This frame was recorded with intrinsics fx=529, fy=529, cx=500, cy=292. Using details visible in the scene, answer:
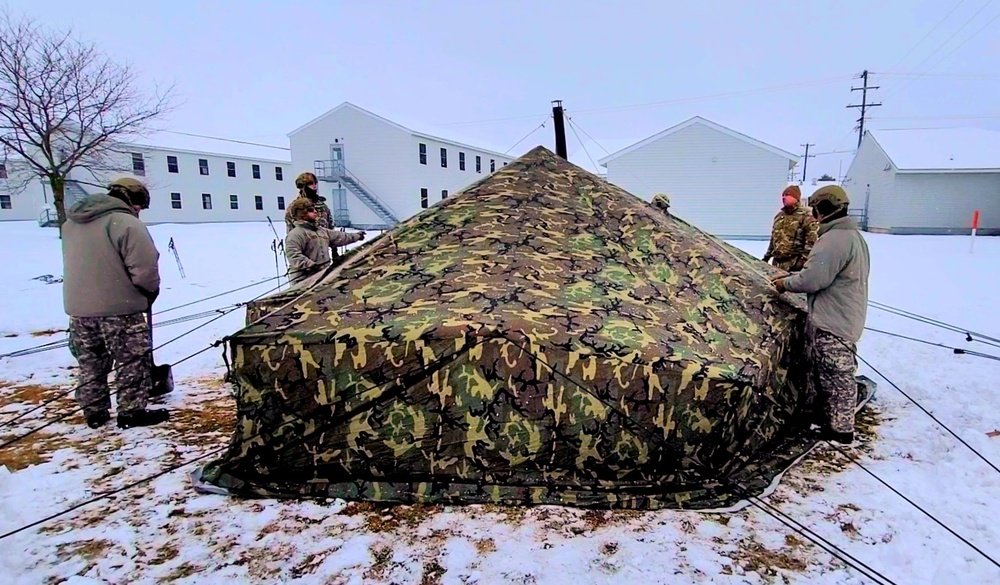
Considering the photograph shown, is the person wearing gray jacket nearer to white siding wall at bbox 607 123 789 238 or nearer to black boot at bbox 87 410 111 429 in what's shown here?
black boot at bbox 87 410 111 429

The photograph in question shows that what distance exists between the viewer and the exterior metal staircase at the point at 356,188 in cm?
2331

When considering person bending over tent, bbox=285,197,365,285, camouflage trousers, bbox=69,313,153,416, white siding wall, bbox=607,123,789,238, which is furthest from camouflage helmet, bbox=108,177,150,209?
white siding wall, bbox=607,123,789,238

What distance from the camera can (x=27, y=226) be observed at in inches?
883

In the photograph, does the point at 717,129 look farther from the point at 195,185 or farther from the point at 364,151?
the point at 195,185

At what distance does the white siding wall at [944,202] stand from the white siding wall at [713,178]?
6.06 meters

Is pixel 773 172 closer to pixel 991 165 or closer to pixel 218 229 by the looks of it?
pixel 991 165

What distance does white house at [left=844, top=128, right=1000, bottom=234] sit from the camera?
65.4 feet

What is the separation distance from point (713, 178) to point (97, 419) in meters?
19.5

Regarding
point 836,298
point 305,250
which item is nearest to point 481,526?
point 836,298

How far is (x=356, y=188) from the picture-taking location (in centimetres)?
2344

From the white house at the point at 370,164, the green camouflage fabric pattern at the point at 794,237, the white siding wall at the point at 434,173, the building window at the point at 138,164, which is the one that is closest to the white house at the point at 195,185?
the building window at the point at 138,164

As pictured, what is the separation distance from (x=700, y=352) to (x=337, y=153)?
2322cm

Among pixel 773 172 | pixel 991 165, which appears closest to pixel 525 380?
pixel 773 172

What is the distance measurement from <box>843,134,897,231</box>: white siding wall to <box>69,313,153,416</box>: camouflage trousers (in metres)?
24.1
